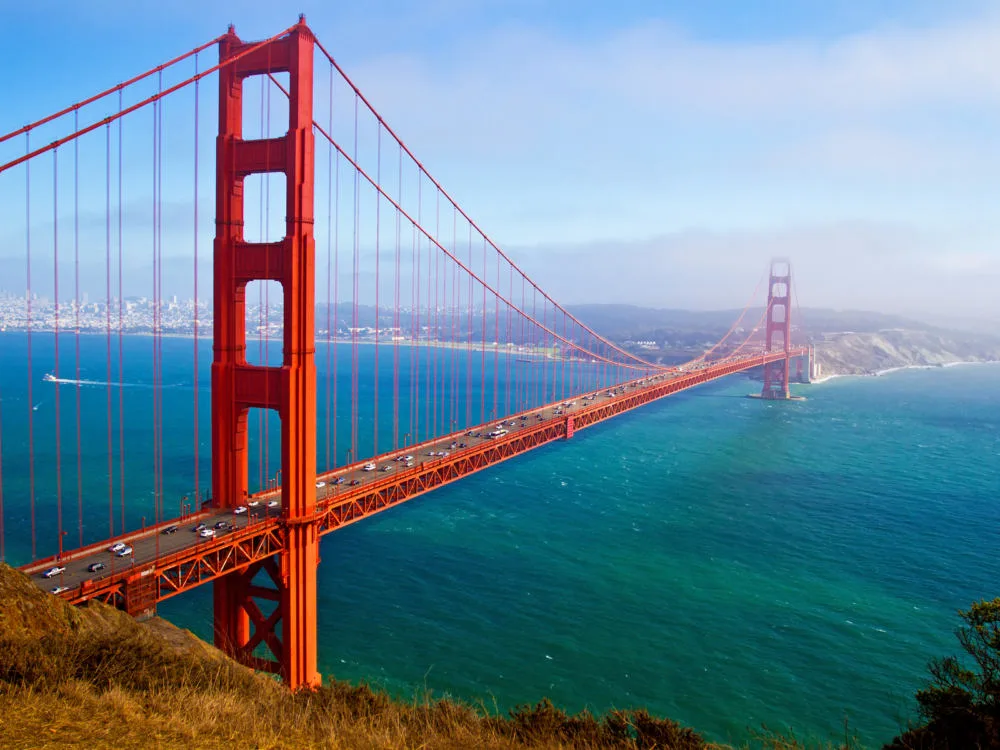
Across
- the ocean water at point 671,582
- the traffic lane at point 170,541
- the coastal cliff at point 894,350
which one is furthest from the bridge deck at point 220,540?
the coastal cliff at point 894,350

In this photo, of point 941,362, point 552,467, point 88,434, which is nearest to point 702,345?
point 941,362

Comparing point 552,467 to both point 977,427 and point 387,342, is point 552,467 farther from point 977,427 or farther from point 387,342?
point 387,342

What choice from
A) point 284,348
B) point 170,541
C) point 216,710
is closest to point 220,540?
point 170,541

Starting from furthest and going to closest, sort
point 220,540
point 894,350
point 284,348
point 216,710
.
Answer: point 894,350
point 284,348
point 220,540
point 216,710

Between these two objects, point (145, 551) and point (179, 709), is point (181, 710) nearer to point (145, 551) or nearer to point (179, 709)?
point (179, 709)

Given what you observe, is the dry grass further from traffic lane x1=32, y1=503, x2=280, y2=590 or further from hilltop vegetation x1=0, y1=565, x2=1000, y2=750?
traffic lane x1=32, y1=503, x2=280, y2=590

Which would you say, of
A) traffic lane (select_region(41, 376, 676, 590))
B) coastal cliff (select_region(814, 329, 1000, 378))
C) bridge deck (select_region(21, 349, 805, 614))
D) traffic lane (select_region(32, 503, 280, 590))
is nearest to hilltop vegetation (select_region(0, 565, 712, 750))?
bridge deck (select_region(21, 349, 805, 614))
